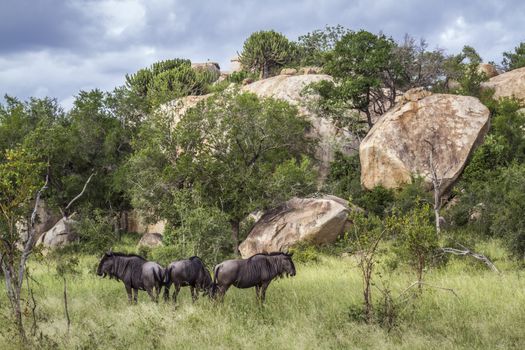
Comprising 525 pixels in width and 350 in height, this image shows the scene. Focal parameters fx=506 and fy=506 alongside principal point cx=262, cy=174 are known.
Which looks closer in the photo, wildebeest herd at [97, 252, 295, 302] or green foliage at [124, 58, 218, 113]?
wildebeest herd at [97, 252, 295, 302]

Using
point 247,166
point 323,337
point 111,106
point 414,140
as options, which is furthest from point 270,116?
point 323,337

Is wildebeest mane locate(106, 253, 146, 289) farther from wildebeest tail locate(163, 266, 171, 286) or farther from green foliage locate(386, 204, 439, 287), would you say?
green foliage locate(386, 204, 439, 287)

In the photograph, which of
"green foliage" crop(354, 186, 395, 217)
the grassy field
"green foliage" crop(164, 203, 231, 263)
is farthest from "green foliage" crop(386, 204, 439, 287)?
"green foliage" crop(354, 186, 395, 217)

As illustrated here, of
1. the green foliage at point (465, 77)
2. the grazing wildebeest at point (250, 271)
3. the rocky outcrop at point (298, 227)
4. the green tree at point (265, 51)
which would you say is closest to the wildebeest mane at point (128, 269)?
the grazing wildebeest at point (250, 271)

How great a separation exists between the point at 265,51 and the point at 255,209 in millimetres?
37698

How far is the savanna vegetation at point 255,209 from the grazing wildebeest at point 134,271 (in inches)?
29.0

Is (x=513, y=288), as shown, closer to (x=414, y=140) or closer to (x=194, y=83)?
(x=414, y=140)

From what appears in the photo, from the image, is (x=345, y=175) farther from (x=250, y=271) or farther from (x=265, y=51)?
(x=265, y=51)

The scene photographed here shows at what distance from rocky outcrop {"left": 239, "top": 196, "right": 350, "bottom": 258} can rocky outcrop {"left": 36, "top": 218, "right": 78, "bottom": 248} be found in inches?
590

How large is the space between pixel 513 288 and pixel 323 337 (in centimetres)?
676

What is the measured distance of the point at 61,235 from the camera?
34844 millimetres

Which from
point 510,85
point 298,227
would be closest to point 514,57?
point 510,85

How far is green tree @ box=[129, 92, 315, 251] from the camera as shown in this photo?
2662 centimetres

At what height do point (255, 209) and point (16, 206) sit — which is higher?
point (16, 206)
